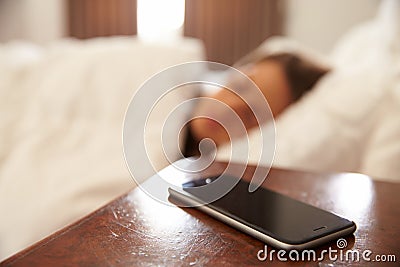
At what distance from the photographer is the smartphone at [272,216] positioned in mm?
529

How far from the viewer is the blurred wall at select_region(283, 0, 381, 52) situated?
105 inches

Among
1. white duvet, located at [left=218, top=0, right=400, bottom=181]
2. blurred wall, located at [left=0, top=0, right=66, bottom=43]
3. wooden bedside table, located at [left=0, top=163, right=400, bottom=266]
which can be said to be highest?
wooden bedside table, located at [left=0, top=163, right=400, bottom=266]

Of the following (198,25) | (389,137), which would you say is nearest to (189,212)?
(389,137)

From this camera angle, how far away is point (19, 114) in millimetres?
1458

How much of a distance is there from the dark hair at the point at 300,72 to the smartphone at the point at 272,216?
64 cm

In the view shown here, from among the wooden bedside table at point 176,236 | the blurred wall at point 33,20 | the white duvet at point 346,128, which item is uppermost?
the wooden bedside table at point 176,236

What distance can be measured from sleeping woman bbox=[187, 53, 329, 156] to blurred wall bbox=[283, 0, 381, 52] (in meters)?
1.53

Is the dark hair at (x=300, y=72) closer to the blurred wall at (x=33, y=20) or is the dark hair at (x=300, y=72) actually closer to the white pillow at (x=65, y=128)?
the white pillow at (x=65, y=128)

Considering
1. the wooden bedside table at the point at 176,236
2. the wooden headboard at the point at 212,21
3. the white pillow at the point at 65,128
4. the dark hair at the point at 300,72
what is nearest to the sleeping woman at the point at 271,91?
the dark hair at the point at 300,72

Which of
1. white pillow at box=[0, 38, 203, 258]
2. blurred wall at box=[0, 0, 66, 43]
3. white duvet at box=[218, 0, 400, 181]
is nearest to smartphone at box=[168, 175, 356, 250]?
white duvet at box=[218, 0, 400, 181]

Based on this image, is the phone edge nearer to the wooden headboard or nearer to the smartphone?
the smartphone

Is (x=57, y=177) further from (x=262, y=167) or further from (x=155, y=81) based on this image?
(x=262, y=167)

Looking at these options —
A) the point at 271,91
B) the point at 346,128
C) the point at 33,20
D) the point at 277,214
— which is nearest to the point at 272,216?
the point at 277,214

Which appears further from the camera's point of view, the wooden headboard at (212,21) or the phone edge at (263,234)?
the wooden headboard at (212,21)
